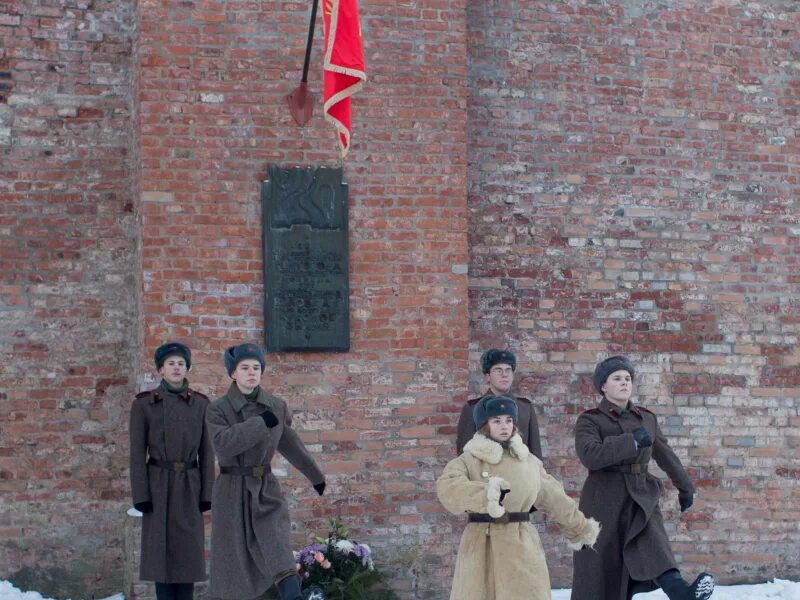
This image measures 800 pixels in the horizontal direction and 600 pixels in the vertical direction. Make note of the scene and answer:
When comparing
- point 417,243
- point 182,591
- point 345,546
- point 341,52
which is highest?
point 341,52

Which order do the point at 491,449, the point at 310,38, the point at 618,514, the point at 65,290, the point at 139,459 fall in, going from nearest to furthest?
1. the point at 491,449
2. the point at 618,514
3. the point at 139,459
4. the point at 310,38
5. the point at 65,290

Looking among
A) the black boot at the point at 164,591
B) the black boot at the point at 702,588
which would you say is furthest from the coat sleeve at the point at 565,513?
the black boot at the point at 164,591

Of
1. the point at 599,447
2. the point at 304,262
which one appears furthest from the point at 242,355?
the point at 599,447

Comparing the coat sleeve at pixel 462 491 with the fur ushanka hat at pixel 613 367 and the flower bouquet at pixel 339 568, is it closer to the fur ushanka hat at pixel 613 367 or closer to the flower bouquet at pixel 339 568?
the fur ushanka hat at pixel 613 367

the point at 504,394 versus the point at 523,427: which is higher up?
the point at 504,394

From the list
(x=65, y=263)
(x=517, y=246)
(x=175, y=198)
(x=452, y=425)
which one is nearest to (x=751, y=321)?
(x=517, y=246)

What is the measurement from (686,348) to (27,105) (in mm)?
4644

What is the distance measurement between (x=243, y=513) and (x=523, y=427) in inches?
72.5

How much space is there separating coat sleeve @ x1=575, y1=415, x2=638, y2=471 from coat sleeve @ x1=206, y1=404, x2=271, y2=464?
5.39 ft

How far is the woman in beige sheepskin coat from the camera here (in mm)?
5379

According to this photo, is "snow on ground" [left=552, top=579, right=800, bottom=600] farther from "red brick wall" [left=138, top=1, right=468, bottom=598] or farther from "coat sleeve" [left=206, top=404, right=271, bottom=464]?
"coat sleeve" [left=206, top=404, right=271, bottom=464]

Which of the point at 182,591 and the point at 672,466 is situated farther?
the point at 182,591

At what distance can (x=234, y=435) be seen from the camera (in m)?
5.77

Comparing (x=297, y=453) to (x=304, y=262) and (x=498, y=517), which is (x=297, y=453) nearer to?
(x=498, y=517)
